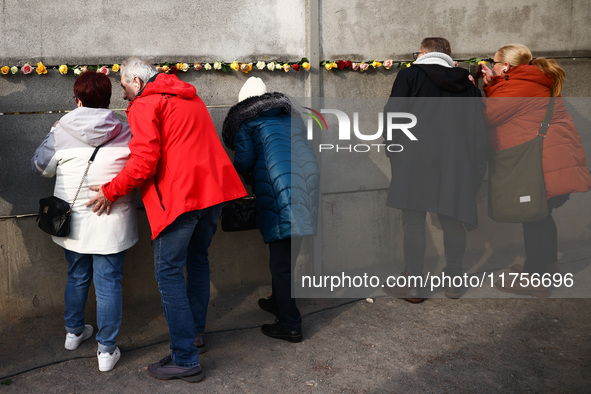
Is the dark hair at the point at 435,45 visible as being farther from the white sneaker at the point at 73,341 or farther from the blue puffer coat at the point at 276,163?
the white sneaker at the point at 73,341

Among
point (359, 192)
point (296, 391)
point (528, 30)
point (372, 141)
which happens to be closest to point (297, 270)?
point (359, 192)

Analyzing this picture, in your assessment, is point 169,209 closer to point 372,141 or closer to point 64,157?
point 64,157

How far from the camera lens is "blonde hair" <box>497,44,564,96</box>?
4.68m

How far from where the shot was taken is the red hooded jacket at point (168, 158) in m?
3.20

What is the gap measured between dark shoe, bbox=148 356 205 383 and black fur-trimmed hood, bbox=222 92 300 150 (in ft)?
4.91

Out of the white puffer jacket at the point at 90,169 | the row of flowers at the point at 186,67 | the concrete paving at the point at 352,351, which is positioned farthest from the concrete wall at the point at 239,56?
the white puffer jacket at the point at 90,169

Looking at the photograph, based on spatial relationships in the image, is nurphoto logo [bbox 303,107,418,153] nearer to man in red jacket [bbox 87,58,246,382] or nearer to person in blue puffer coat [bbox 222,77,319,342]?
person in blue puffer coat [bbox 222,77,319,342]

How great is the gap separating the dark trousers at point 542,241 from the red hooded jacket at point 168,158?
2895 millimetres

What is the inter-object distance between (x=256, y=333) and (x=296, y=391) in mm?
886

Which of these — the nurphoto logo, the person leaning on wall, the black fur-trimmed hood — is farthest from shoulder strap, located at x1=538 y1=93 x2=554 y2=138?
the black fur-trimmed hood

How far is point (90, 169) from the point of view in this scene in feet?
11.5

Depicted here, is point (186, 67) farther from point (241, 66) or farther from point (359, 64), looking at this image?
point (359, 64)

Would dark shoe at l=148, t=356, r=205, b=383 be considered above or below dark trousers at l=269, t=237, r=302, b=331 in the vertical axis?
below

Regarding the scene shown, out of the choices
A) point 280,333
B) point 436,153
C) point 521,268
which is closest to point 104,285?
point 280,333
